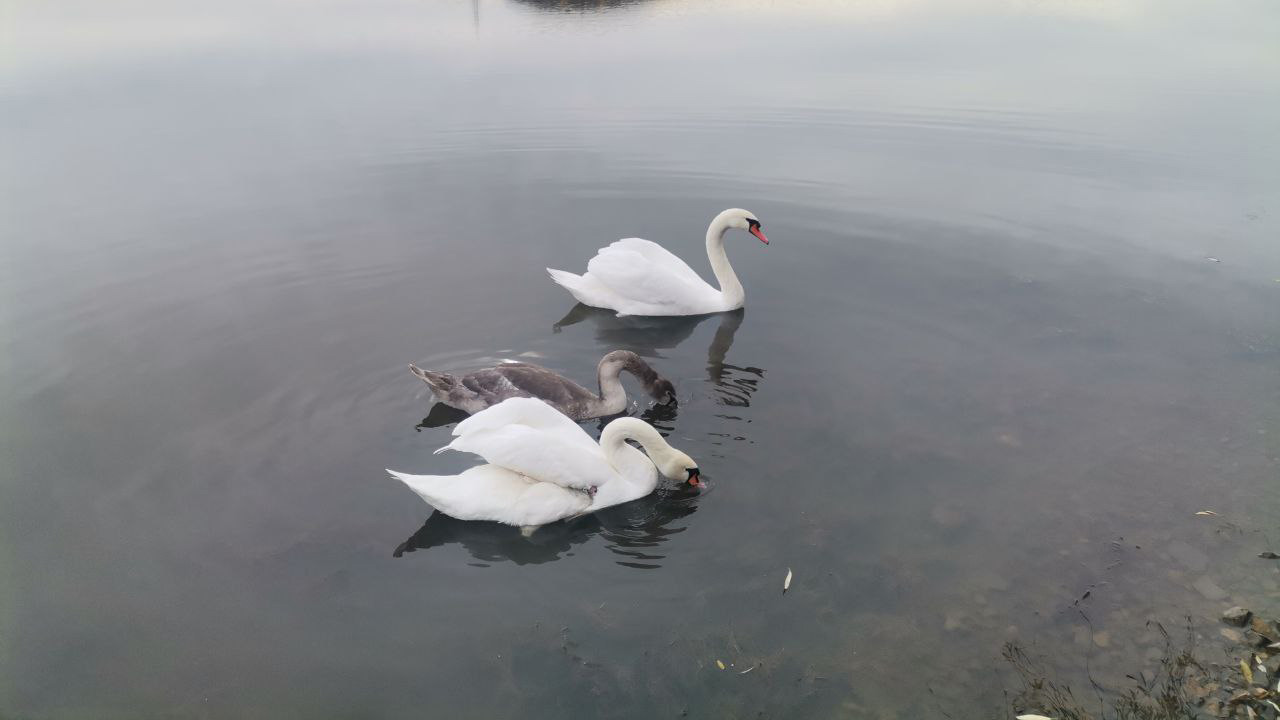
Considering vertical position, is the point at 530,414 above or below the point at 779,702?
above

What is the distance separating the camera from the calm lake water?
5.69 m

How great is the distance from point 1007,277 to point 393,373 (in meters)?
8.02

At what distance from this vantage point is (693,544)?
6559 mm

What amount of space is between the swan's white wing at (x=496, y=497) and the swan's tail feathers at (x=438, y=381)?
158 centimetres

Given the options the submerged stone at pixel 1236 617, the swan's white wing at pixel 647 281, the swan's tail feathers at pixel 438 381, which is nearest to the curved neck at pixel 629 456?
the swan's tail feathers at pixel 438 381

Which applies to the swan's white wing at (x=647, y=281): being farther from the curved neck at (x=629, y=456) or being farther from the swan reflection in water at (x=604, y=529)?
the curved neck at (x=629, y=456)

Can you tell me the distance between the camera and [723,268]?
11102mm

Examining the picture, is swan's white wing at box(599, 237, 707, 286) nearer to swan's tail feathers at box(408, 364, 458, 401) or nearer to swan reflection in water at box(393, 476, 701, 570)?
swan's tail feathers at box(408, 364, 458, 401)

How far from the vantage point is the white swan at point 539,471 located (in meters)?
6.77

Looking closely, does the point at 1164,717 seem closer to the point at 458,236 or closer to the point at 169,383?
the point at 169,383

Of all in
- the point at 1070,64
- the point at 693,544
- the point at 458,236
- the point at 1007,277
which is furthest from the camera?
the point at 1070,64

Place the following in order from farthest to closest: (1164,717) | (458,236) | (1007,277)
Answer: (458,236)
(1007,277)
(1164,717)

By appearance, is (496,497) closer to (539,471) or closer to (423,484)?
(539,471)

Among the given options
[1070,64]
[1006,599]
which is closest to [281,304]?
[1006,599]
